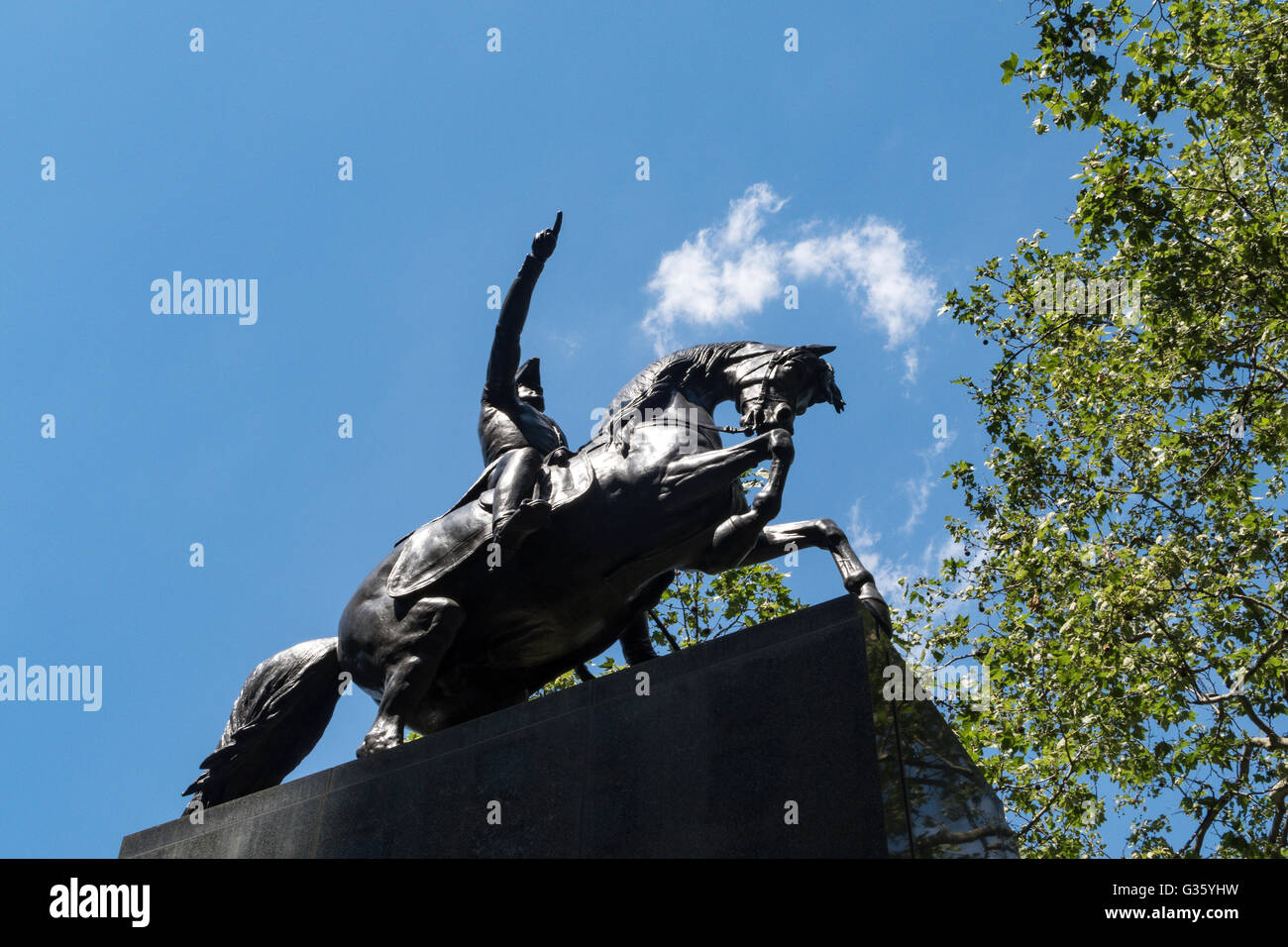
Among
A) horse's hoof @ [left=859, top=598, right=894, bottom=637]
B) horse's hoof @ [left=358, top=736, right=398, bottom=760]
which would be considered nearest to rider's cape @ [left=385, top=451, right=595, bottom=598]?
horse's hoof @ [left=358, top=736, right=398, bottom=760]

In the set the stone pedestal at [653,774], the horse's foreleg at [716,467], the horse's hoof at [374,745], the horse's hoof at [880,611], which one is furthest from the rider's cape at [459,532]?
the horse's hoof at [880,611]

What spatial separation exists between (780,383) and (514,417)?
2.05m

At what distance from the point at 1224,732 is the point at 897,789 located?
38.6 ft

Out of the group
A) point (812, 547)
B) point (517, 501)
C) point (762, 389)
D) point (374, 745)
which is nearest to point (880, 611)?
point (812, 547)

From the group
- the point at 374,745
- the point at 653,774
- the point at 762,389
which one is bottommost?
the point at 653,774

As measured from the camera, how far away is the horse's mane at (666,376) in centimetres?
789

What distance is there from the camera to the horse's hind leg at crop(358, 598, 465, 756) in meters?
7.23

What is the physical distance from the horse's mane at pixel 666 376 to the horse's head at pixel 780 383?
0.12 metres

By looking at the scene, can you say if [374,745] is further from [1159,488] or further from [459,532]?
[1159,488]

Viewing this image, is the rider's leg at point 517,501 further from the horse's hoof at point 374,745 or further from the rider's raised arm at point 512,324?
the horse's hoof at point 374,745

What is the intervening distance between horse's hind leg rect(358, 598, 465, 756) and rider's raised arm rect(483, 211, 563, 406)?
72.0 inches

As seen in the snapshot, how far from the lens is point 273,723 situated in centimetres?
800

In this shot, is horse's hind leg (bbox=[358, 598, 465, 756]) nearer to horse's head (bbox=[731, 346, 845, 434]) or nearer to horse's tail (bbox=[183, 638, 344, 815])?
horse's tail (bbox=[183, 638, 344, 815])
